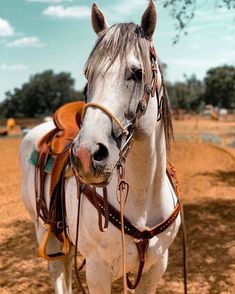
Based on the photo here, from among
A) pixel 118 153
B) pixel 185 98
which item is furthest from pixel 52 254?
pixel 185 98

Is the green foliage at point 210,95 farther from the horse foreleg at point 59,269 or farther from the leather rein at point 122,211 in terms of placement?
the leather rein at point 122,211

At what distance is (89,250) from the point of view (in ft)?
8.18

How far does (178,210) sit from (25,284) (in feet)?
8.77

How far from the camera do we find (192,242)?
5750 millimetres

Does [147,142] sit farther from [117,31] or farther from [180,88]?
[180,88]

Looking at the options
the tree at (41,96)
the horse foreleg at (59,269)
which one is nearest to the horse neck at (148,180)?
the horse foreleg at (59,269)

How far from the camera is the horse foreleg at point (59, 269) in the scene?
360 centimetres

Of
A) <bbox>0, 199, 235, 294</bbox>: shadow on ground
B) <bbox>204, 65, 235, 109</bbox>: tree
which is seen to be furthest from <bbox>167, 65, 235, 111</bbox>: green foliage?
<bbox>0, 199, 235, 294</bbox>: shadow on ground

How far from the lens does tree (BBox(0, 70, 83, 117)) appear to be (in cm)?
6394

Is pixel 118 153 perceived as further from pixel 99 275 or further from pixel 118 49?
pixel 99 275

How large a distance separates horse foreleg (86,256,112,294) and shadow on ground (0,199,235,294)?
2005 mm

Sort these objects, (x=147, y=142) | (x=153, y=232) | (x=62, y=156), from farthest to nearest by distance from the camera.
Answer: (x=62, y=156), (x=153, y=232), (x=147, y=142)

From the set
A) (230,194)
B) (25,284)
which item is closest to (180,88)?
(230,194)

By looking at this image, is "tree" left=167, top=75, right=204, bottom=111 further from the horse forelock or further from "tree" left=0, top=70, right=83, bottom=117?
the horse forelock
